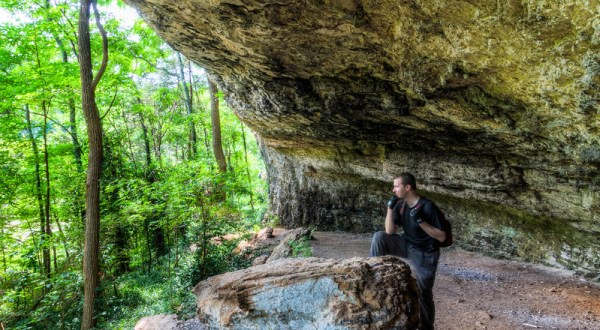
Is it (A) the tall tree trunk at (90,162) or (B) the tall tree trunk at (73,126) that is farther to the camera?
(B) the tall tree trunk at (73,126)

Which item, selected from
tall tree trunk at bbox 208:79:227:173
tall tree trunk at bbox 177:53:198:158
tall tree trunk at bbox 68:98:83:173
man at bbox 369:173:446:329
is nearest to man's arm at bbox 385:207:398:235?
man at bbox 369:173:446:329

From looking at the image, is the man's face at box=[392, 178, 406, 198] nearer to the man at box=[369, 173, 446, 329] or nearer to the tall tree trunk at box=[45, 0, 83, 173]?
the man at box=[369, 173, 446, 329]

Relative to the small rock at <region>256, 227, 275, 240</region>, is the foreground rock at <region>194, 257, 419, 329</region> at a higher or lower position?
higher

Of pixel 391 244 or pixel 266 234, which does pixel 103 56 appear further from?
pixel 391 244

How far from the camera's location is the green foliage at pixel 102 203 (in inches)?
295

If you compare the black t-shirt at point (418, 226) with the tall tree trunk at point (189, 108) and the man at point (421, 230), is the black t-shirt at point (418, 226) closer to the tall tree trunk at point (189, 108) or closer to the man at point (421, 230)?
the man at point (421, 230)

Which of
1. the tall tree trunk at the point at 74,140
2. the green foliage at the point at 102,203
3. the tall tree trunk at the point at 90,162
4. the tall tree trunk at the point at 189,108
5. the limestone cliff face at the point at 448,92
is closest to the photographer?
the limestone cliff face at the point at 448,92

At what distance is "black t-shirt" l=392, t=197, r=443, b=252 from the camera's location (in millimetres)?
3436

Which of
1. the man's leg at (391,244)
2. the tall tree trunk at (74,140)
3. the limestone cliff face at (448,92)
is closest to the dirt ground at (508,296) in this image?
the limestone cliff face at (448,92)

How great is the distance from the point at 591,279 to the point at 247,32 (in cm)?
745

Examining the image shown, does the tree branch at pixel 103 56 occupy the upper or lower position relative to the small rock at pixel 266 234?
upper

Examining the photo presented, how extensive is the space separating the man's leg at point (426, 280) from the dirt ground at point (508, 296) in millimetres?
Result: 1199

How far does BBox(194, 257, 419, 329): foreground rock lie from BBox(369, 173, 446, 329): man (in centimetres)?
17

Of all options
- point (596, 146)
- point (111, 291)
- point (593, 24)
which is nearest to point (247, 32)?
point (593, 24)
